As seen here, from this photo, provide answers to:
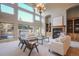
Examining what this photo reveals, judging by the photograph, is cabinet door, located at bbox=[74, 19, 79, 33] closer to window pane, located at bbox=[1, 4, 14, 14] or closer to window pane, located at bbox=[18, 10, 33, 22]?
window pane, located at bbox=[18, 10, 33, 22]

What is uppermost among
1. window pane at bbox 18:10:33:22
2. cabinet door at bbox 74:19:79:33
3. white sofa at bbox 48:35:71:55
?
window pane at bbox 18:10:33:22

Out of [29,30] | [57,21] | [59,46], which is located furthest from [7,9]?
[57,21]

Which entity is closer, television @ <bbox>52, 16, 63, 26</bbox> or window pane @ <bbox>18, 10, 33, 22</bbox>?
window pane @ <bbox>18, 10, 33, 22</bbox>

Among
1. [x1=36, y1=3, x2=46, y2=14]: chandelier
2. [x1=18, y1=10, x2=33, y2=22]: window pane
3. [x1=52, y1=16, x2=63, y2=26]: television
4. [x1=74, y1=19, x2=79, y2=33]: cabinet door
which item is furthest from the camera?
[x1=74, y1=19, x2=79, y2=33]: cabinet door

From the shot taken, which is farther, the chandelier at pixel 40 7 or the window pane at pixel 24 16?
the chandelier at pixel 40 7

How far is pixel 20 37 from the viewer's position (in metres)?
3.86

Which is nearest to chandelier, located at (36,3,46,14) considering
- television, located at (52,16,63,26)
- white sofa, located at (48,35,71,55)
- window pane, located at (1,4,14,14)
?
television, located at (52,16,63,26)

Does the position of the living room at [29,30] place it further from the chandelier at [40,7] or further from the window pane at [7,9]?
the chandelier at [40,7]

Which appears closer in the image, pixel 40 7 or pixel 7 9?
pixel 7 9

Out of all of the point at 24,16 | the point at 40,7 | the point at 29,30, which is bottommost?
the point at 29,30

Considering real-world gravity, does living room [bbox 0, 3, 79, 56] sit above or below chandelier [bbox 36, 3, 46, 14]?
below

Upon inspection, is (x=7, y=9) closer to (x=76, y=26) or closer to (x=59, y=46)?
(x=59, y=46)

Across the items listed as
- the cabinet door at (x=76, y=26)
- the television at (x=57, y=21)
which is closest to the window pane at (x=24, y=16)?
the television at (x=57, y=21)

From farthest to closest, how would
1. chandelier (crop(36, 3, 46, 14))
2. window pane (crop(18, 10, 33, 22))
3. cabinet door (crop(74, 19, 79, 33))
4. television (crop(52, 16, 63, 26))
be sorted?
1. cabinet door (crop(74, 19, 79, 33))
2. television (crop(52, 16, 63, 26))
3. chandelier (crop(36, 3, 46, 14))
4. window pane (crop(18, 10, 33, 22))
